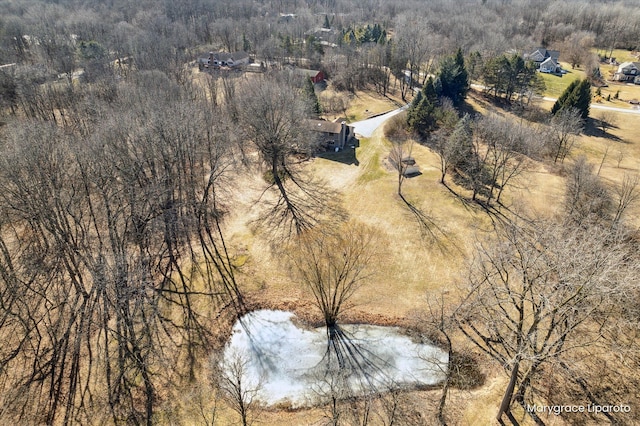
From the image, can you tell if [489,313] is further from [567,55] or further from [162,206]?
[567,55]

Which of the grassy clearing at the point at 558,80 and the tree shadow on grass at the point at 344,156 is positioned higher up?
the grassy clearing at the point at 558,80

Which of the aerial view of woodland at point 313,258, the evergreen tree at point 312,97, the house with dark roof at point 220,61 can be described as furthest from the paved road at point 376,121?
the house with dark roof at point 220,61

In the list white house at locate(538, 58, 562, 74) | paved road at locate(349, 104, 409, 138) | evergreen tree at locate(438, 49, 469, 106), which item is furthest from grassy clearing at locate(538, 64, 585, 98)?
paved road at locate(349, 104, 409, 138)

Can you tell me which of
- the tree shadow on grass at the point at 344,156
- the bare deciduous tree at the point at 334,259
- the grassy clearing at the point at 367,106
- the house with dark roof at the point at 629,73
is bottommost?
→ the bare deciduous tree at the point at 334,259

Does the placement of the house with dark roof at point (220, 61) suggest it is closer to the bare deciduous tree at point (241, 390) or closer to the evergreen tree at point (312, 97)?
the evergreen tree at point (312, 97)

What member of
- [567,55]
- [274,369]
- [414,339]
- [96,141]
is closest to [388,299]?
[414,339]
